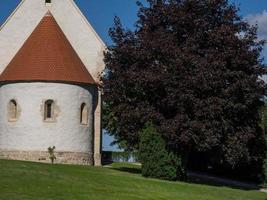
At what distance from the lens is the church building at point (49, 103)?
131 feet

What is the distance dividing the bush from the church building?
25.4 ft

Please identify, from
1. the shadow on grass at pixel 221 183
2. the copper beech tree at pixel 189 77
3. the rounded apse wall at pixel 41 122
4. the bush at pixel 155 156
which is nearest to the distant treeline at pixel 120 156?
the shadow on grass at pixel 221 183

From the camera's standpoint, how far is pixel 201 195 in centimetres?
2806

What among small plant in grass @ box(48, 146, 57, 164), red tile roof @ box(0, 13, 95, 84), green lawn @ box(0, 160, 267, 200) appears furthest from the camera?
red tile roof @ box(0, 13, 95, 84)

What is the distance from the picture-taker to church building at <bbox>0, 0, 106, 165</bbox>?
39875 mm

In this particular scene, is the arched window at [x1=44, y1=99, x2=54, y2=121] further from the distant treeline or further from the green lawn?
the distant treeline

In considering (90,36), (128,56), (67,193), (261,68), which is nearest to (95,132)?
(90,36)

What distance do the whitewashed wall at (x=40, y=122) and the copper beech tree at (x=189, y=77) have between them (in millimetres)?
5719

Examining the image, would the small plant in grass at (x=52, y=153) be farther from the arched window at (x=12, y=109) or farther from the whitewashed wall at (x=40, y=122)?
the arched window at (x=12, y=109)

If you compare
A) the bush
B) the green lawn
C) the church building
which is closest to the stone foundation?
the church building

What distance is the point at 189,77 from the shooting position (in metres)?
31.6

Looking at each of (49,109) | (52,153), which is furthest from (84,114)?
(52,153)

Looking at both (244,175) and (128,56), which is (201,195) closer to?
(128,56)

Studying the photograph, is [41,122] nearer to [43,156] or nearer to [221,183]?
[43,156]
